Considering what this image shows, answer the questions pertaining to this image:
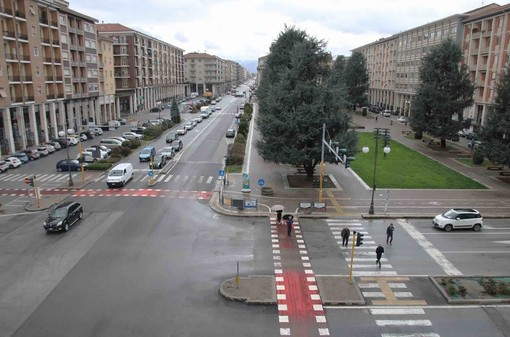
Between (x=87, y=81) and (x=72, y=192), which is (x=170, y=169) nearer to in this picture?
(x=72, y=192)

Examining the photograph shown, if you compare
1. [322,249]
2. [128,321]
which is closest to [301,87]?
[322,249]

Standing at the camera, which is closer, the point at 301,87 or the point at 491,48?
the point at 301,87

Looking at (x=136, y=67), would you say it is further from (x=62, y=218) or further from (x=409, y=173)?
(x=62, y=218)

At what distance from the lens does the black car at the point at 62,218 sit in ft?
88.1

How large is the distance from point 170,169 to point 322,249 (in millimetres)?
27965

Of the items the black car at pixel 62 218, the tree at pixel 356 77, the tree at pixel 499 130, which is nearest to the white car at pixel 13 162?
the black car at pixel 62 218

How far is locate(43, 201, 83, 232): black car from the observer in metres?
26.8

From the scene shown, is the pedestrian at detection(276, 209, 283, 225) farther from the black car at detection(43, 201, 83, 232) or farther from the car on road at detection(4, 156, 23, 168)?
the car on road at detection(4, 156, 23, 168)

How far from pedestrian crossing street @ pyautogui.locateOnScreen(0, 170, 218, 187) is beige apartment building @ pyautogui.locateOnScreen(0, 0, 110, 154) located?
6.91 metres

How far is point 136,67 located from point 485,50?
8493 centimetres

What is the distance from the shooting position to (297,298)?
18938 mm

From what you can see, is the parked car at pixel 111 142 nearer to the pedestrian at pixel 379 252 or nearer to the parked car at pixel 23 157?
the parked car at pixel 23 157

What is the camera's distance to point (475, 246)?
26.0m

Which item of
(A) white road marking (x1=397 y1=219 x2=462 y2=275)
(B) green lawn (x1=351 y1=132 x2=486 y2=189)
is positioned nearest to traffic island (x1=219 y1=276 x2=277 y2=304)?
(A) white road marking (x1=397 y1=219 x2=462 y2=275)
